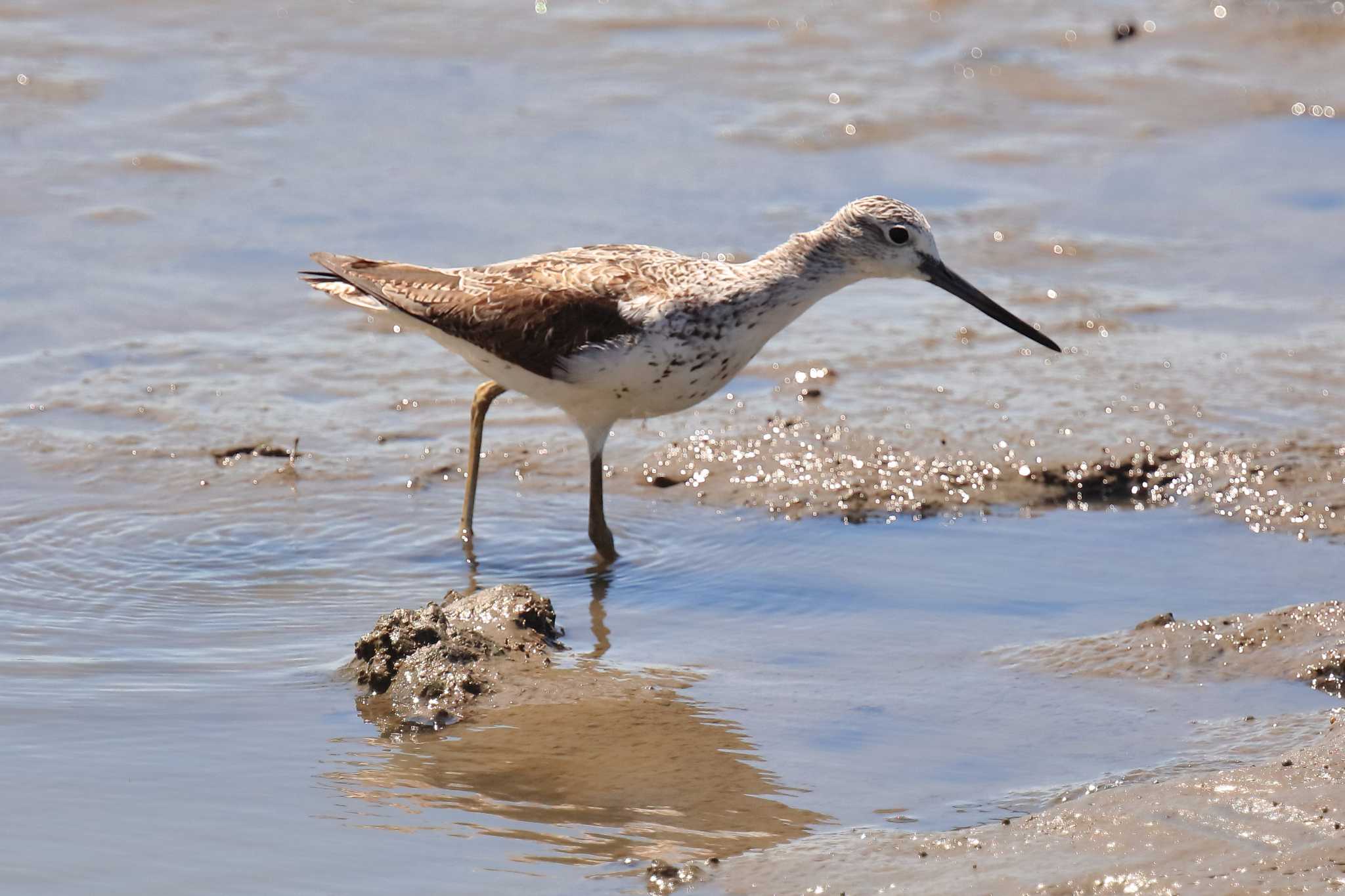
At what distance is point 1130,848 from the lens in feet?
14.1

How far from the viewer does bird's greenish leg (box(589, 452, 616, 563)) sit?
22.6ft

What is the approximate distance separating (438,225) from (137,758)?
5575mm

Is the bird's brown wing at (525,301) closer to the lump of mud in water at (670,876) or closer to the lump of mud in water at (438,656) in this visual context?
the lump of mud in water at (438,656)

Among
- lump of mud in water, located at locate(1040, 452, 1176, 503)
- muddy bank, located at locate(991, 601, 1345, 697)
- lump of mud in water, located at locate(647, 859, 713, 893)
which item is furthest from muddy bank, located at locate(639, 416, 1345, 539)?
lump of mud in water, located at locate(647, 859, 713, 893)

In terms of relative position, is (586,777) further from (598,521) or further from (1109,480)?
(1109,480)

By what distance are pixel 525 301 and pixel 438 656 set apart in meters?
1.77

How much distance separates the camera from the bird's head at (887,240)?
22.4 feet

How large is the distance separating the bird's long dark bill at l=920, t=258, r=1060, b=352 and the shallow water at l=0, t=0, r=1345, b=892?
0.61 metres

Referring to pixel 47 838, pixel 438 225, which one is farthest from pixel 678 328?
pixel 438 225

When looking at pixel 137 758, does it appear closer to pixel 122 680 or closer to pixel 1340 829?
pixel 122 680

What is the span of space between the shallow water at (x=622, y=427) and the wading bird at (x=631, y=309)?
0.65m

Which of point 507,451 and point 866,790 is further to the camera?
point 507,451

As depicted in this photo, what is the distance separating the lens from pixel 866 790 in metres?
4.98

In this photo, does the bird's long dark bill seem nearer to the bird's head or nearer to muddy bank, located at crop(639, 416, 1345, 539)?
the bird's head
